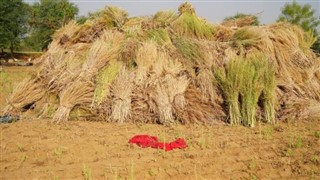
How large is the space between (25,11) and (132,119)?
93.8 feet

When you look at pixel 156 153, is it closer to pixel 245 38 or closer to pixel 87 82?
pixel 87 82

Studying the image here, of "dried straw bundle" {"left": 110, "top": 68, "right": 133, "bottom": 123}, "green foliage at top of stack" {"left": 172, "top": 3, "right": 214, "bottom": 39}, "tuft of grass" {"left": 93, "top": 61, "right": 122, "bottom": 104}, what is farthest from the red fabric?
"green foliage at top of stack" {"left": 172, "top": 3, "right": 214, "bottom": 39}

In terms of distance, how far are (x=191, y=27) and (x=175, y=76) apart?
158cm

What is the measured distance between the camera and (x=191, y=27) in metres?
7.82

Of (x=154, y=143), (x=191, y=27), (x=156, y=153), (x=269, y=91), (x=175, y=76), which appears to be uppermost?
(x=191, y=27)

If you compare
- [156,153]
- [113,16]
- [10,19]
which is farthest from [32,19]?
[156,153]

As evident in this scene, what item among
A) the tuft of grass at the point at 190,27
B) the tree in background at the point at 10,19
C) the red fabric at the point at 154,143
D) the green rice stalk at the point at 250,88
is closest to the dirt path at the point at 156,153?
the red fabric at the point at 154,143

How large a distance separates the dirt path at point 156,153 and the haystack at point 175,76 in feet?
1.26

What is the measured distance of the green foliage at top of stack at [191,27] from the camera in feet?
25.5

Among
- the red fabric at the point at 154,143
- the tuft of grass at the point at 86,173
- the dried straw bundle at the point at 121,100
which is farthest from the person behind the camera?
the dried straw bundle at the point at 121,100

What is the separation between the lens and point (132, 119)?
21.6 ft

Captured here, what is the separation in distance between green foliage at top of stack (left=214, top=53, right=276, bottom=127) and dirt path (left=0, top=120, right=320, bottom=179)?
34 cm

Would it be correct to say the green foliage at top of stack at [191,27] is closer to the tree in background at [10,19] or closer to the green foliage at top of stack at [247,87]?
the green foliage at top of stack at [247,87]

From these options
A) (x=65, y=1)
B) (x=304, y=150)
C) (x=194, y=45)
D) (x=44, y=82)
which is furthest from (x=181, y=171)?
(x=65, y=1)
